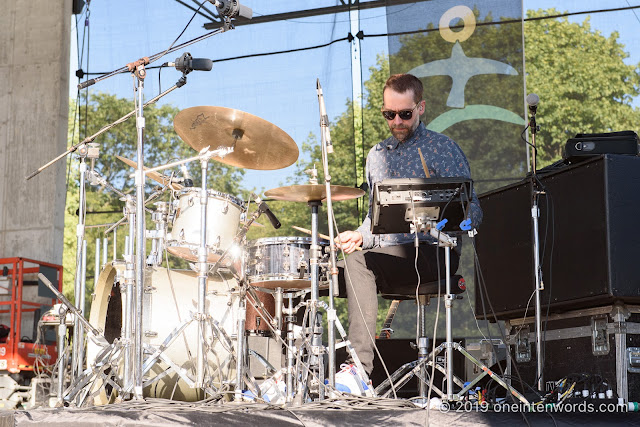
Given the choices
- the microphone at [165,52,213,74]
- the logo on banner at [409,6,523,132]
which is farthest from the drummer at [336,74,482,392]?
the logo on banner at [409,6,523,132]

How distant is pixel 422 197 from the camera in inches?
128

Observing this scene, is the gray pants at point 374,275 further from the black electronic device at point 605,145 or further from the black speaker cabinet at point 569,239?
the black electronic device at point 605,145

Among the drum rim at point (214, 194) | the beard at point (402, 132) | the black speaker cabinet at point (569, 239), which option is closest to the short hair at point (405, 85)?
the beard at point (402, 132)

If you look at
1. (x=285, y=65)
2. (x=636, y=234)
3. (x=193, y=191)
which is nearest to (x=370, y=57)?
(x=285, y=65)

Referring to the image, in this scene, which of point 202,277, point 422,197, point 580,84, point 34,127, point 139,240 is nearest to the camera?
point 422,197

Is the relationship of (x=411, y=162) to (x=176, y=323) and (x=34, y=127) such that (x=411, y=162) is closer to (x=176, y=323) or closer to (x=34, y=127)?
(x=176, y=323)

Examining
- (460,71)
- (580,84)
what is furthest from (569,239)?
(580,84)

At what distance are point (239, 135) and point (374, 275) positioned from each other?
106cm

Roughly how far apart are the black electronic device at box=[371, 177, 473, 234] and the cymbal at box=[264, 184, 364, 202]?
1.53ft

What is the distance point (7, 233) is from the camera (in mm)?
7672

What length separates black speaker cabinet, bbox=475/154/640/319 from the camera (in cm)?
334

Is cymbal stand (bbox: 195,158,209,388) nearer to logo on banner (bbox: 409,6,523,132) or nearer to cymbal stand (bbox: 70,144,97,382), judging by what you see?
cymbal stand (bbox: 70,144,97,382)

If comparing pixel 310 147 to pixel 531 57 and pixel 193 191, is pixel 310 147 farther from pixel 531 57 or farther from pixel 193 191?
pixel 531 57

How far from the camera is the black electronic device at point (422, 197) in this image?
324 centimetres
